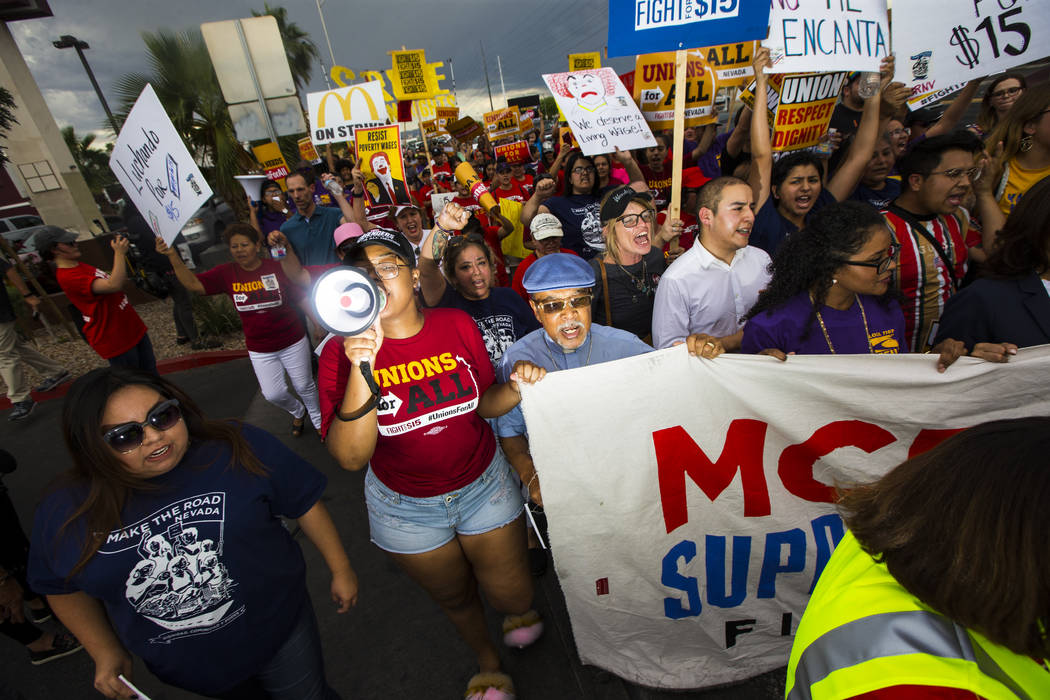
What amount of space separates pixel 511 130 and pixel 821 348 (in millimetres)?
11068

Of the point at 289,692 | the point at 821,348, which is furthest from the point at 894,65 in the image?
the point at 289,692

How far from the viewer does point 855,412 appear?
6.01ft

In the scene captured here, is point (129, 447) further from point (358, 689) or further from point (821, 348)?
point (821, 348)

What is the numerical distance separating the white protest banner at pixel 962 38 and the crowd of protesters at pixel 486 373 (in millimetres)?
288

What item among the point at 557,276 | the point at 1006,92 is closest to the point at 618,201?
the point at 557,276

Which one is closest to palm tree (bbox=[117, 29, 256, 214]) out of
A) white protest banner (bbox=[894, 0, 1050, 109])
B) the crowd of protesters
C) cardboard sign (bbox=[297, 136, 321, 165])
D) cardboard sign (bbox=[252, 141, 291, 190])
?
cardboard sign (bbox=[297, 136, 321, 165])

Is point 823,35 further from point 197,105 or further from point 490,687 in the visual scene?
point 197,105

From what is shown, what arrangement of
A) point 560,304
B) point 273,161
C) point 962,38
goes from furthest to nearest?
point 273,161
point 962,38
point 560,304

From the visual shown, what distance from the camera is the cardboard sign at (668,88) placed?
430 centimetres

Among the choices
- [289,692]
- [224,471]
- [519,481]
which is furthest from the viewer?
[519,481]

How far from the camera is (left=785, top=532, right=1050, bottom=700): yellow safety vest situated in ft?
2.40

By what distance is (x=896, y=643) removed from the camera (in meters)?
0.78

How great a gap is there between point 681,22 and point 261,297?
3593mm

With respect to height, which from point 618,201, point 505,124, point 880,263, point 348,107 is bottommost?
point 880,263
